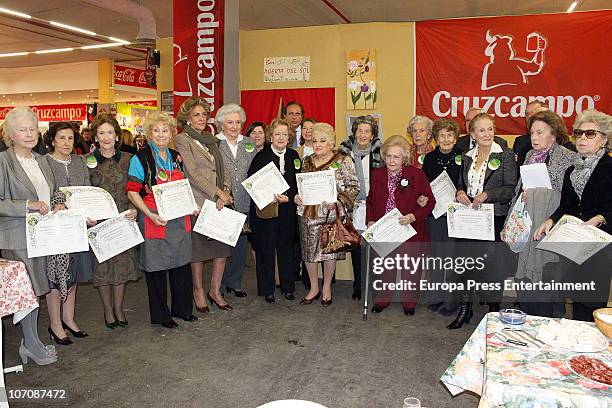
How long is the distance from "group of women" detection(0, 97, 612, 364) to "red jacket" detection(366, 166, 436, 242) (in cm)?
1

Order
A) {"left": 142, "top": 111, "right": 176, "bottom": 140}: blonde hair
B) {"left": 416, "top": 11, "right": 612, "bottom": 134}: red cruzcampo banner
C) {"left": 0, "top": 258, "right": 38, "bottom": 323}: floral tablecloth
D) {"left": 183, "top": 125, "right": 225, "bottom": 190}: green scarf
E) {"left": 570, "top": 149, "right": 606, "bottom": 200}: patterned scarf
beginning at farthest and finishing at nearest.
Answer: {"left": 416, "top": 11, "right": 612, "bottom": 134}: red cruzcampo banner < {"left": 183, "top": 125, "right": 225, "bottom": 190}: green scarf < {"left": 142, "top": 111, "right": 176, "bottom": 140}: blonde hair < {"left": 570, "top": 149, "right": 606, "bottom": 200}: patterned scarf < {"left": 0, "top": 258, "right": 38, "bottom": 323}: floral tablecloth

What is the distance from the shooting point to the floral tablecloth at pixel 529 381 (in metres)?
1.43

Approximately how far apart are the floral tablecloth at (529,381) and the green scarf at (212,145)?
284 centimetres

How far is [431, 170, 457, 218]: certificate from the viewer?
4137mm

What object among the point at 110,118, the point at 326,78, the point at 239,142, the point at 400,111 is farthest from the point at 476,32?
the point at 110,118

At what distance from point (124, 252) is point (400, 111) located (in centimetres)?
379

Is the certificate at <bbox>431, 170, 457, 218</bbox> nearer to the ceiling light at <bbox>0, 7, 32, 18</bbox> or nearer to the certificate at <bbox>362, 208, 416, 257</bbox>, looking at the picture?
the certificate at <bbox>362, 208, 416, 257</bbox>

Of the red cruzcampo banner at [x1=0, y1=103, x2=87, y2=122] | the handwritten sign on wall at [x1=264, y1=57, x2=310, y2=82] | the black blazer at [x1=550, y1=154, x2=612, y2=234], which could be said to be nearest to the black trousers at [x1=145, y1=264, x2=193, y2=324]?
the black blazer at [x1=550, y1=154, x2=612, y2=234]

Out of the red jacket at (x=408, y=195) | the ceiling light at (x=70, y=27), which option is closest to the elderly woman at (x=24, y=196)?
the red jacket at (x=408, y=195)

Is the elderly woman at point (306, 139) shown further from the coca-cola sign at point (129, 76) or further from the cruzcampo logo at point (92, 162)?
the coca-cola sign at point (129, 76)

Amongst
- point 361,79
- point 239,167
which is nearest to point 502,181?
point 239,167

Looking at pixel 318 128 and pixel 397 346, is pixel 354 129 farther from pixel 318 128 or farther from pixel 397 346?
pixel 397 346

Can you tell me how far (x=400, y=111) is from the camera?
243 inches

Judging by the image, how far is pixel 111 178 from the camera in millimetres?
3766
